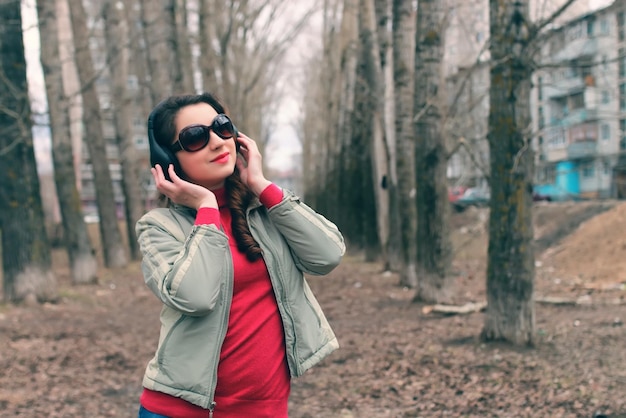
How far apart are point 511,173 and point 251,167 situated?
4.93 m

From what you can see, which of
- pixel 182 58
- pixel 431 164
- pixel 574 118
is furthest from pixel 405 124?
pixel 574 118

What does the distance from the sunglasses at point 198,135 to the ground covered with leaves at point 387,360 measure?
12.4 ft

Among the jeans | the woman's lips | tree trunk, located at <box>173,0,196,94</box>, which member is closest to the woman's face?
the woman's lips

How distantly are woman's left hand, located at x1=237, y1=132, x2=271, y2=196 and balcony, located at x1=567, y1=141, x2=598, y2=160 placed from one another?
53.6 metres

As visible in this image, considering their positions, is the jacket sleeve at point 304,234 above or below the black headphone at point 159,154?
below

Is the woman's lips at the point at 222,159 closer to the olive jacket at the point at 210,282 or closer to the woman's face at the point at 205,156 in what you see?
the woman's face at the point at 205,156

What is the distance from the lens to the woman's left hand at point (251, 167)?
252 cm

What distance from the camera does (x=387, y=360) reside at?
24.4 feet

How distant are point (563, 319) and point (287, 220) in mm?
7593

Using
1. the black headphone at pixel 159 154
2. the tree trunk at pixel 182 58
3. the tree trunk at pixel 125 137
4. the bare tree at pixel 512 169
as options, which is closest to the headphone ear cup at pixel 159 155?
the black headphone at pixel 159 154

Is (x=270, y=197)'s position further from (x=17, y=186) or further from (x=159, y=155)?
(x=17, y=186)

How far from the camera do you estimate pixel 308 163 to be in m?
47.6

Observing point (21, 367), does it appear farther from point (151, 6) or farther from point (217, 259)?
point (151, 6)

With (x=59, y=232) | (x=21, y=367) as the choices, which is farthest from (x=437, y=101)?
(x=59, y=232)
